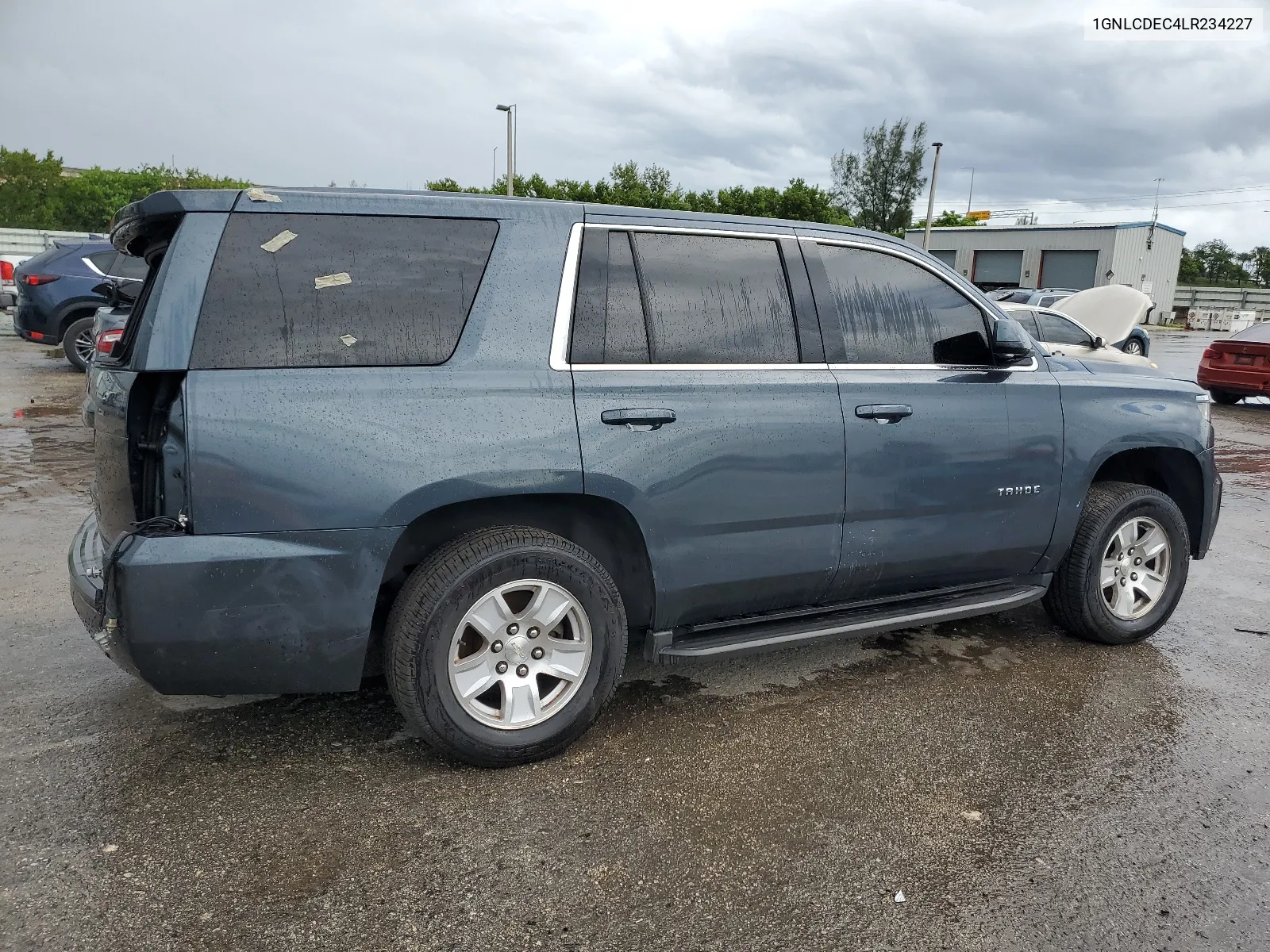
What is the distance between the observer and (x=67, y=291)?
42.3ft

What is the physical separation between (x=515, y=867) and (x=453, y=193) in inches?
88.9

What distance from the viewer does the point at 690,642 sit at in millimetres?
3480

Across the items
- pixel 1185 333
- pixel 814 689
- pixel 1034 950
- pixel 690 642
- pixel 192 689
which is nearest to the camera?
pixel 1034 950

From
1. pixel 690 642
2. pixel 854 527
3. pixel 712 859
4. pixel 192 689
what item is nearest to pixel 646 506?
pixel 690 642

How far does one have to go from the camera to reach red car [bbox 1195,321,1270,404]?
14.2 metres

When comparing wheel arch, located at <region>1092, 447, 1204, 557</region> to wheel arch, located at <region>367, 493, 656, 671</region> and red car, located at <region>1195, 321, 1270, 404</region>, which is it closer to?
wheel arch, located at <region>367, 493, 656, 671</region>

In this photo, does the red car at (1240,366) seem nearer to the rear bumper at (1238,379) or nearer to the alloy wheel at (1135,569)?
the rear bumper at (1238,379)

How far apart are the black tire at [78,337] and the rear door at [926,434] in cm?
1253

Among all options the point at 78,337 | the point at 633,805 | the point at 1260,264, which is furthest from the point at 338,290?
the point at 1260,264

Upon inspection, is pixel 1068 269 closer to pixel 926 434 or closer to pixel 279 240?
pixel 926 434

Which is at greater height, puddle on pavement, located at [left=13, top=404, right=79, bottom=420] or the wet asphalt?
the wet asphalt

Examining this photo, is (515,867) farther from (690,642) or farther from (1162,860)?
(1162,860)

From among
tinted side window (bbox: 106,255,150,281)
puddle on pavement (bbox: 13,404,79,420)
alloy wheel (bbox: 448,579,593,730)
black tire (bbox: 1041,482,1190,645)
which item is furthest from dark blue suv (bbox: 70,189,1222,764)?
tinted side window (bbox: 106,255,150,281)

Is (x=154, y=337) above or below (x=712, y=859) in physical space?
above
